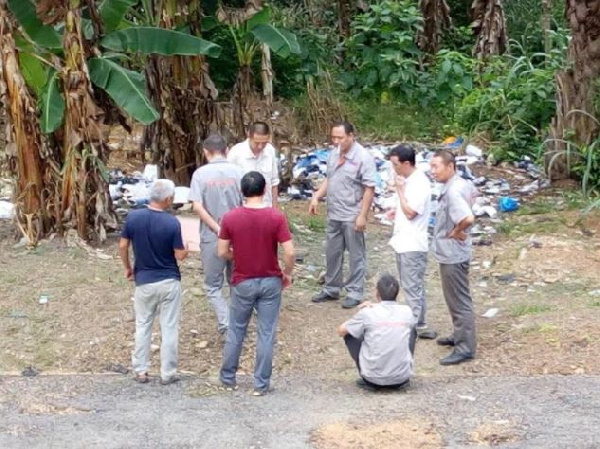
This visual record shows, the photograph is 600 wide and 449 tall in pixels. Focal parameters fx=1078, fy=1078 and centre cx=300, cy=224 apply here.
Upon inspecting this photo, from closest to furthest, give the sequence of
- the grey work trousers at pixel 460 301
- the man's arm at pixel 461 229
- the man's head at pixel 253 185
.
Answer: the man's head at pixel 253 185, the man's arm at pixel 461 229, the grey work trousers at pixel 460 301

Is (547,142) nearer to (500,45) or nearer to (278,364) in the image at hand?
(500,45)

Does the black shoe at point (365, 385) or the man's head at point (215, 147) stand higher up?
the man's head at point (215, 147)

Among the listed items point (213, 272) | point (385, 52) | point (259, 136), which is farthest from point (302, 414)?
point (385, 52)

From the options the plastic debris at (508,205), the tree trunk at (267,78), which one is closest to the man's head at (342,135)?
the plastic debris at (508,205)

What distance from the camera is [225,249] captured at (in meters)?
7.80

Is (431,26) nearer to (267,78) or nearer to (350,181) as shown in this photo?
(267,78)

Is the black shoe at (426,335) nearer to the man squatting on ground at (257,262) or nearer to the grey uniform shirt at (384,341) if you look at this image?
the grey uniform shirt at (384,341)

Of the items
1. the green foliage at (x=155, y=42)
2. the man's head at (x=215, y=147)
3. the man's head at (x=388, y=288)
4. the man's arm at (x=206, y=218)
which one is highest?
the green foliage at (x=155, y=42)

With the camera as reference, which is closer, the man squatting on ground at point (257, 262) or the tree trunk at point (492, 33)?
the man squatting on ground at point (257, 262)

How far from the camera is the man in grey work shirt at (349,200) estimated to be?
9930 millimetres

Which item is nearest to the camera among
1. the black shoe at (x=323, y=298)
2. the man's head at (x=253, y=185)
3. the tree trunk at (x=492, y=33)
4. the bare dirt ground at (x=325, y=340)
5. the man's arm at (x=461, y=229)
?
the bare dirt ground at (x=325, y=340)

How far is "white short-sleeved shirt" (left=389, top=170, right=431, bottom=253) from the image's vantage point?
8.93m

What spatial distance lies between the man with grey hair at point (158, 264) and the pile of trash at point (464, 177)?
6134mm

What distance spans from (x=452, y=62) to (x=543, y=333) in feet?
37.9
